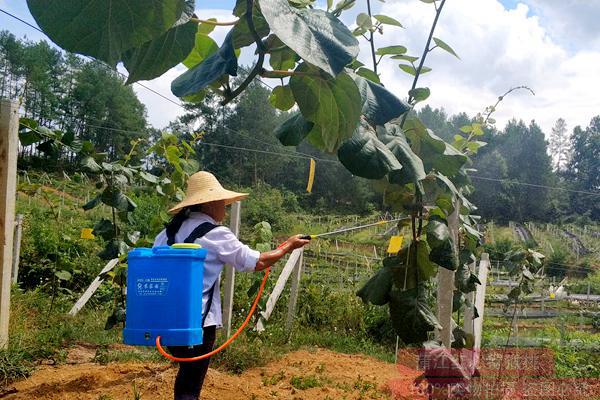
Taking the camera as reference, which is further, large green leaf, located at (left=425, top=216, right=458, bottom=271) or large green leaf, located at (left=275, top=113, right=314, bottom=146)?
large green leaf, located at (left=425, top=216, right=458, bottom=271)

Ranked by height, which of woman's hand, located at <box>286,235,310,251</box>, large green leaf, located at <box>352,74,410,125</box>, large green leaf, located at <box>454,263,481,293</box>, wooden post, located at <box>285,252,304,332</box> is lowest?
wooden post, located at <box>285,252,304,332</box>

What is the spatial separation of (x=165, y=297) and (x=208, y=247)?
804 millimetres

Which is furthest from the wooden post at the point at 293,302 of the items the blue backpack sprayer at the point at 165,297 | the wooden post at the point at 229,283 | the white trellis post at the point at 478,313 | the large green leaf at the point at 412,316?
the blue backpack sprayer at the point at 165,297

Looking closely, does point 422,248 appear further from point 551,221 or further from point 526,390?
point 551,221

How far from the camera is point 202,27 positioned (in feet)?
3.31

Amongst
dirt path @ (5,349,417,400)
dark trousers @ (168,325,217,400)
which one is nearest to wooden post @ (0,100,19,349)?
dirt path @ (5,349,417,400)

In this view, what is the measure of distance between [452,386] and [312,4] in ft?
5.43

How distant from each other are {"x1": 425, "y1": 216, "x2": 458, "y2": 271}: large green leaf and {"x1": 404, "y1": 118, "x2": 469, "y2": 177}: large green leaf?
199 mm

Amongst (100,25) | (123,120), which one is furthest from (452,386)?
(123,120)

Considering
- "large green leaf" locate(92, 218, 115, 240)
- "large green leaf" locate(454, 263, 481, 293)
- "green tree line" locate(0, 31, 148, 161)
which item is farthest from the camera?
"green tree line" locate(0, 31, 148, 161)

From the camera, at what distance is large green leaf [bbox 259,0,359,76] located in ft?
2.02

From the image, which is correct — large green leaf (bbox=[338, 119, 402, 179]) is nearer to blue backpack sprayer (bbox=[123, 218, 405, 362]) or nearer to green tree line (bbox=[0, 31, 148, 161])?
blue backpack sprayer (bbox=[123, 218, 405, 362])

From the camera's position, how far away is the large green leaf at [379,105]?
1.08 metres

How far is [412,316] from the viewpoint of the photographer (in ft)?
6.22
